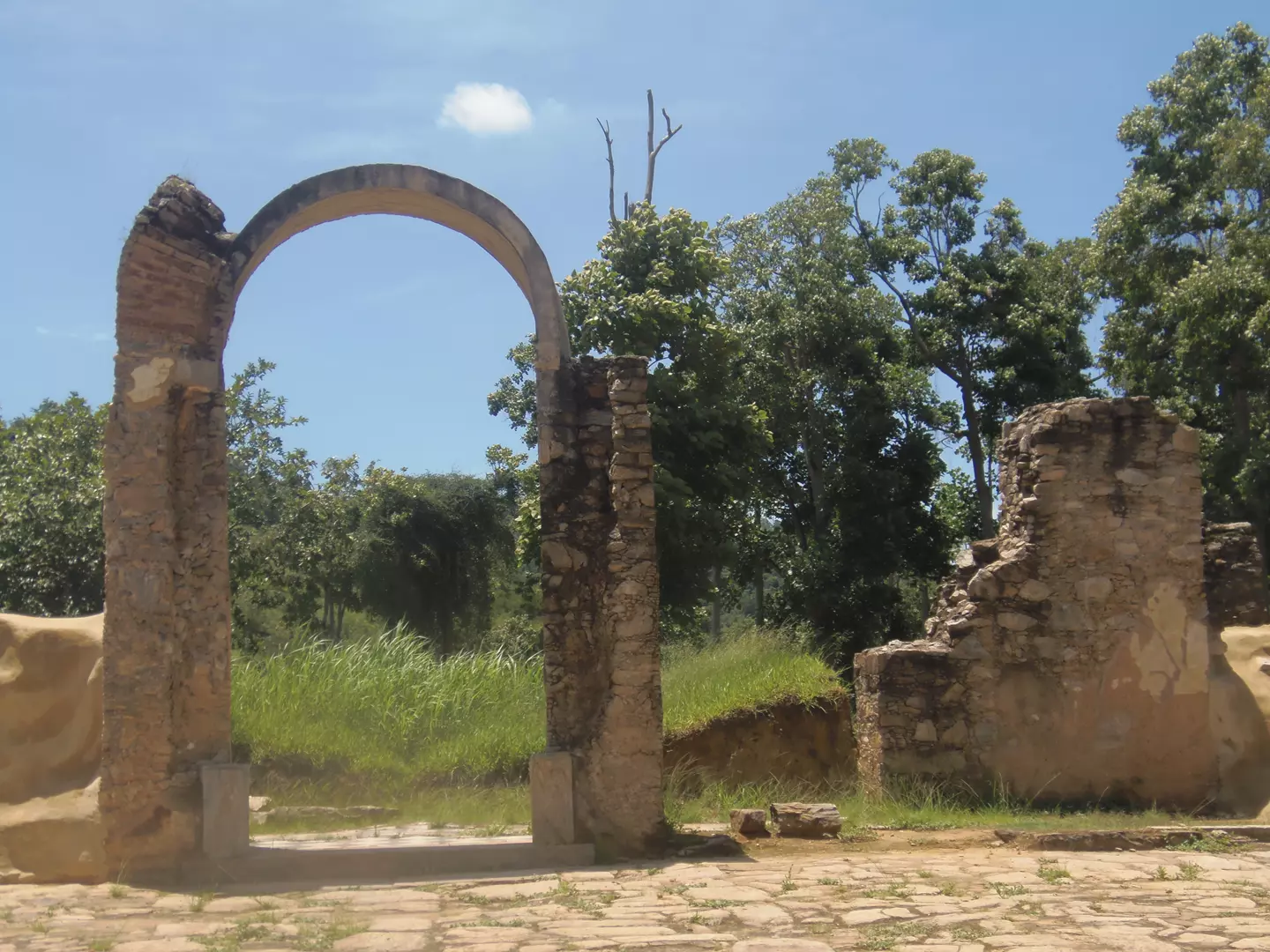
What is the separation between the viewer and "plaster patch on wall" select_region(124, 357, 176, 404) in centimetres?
673

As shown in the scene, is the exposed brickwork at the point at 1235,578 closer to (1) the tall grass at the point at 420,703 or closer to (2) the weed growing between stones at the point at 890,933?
(1) the tall grass at the point at 420,703

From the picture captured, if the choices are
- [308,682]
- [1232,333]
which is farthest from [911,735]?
[1232,333]

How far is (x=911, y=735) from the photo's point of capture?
357 inches

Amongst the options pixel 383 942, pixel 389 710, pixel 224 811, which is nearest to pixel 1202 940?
pixel 383 942

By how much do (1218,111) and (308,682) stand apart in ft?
58.8

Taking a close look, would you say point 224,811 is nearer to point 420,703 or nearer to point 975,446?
point 420,703

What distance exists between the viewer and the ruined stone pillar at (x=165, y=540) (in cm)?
643

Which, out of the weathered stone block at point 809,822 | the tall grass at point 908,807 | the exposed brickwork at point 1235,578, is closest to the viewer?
the weathered stone block at point 809,822

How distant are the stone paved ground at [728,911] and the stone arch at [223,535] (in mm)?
614

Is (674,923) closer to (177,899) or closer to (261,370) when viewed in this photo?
(177,899)

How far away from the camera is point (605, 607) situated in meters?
7.08

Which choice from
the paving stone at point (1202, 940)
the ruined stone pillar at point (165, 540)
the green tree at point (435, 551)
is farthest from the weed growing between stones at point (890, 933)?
the green tree at point (435, 551)

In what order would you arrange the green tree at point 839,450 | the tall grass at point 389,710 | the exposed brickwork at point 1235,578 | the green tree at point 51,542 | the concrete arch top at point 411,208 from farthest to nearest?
the green tree at point 839,450 → the green tree at point 51,542 → the exposed brickwork at point 1235,578 → the tall grass at point 389,710 → the concrete arch top at point 411,208

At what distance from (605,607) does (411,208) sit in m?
2.93
